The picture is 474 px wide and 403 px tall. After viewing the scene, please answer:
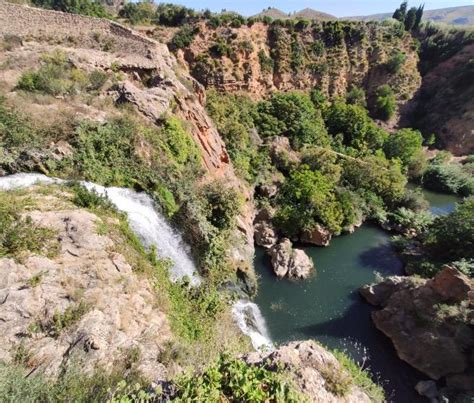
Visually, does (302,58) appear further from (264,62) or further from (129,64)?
(129,64)

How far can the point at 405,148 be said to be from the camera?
35812 millimetres

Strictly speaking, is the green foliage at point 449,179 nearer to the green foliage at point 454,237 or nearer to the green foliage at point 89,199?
the green foliage at point 454,237

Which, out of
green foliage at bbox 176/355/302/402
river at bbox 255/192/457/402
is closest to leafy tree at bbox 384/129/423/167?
river at bbox 255/192/457/402

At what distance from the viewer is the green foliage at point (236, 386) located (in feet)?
16.1

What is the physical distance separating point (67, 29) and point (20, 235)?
20492 millimetres

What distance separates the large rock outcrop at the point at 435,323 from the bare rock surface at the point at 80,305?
39.2ft

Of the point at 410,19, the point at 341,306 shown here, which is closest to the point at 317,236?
the point at 341,306

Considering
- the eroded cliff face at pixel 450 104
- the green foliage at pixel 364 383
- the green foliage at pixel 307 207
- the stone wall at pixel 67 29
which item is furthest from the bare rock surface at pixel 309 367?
the eroded cliff face at pixel 450 104

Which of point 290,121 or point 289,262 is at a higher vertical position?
point 290,121

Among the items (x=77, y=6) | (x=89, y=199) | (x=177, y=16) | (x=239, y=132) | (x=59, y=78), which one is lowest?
(x=239, y=132)

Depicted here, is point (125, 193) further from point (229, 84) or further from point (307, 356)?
point (229, 84)

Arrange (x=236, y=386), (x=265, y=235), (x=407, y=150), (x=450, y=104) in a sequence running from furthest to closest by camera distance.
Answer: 1. (x=450, y=104)
2. (x=407, y=150)
3. (x=265, y=235)
4. (x=236, y=386)

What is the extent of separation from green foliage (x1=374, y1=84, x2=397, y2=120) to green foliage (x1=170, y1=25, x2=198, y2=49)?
28432mm

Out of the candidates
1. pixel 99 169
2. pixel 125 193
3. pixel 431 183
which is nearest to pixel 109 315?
pixel 125 193
